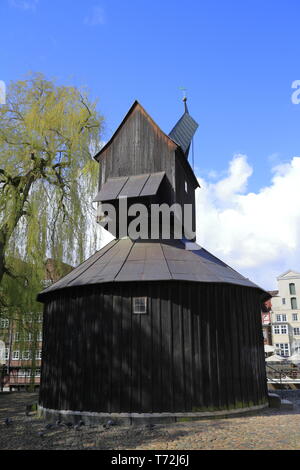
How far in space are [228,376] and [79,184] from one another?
35.3 feet

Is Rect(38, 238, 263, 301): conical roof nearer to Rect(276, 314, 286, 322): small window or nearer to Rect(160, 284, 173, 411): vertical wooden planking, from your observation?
Rect(160, 284, 173, 411): vertical wooden planking

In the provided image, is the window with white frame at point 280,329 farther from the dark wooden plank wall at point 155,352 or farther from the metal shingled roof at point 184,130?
the dark wooden plank wall at point 155,352

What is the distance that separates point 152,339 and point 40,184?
31.2 ft

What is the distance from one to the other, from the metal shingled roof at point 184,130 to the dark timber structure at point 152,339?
6237 millimetres

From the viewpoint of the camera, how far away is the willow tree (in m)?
Result: 16.8

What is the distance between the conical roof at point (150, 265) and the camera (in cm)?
1155

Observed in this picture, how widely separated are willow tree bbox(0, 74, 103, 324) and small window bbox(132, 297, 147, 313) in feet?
23.7

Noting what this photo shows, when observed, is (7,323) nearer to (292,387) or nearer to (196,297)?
(196,297)

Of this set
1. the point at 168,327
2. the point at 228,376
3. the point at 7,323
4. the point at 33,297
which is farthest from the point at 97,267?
the point at 7,323

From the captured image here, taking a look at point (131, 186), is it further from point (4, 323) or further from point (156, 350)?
point (4, 323)

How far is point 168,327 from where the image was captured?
11.0m

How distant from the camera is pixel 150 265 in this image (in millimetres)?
12039

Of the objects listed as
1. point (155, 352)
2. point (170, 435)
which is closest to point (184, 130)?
point (155, 352)
